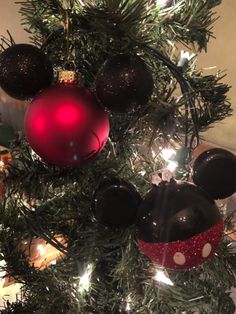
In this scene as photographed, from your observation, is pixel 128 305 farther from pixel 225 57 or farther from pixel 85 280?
pixel 225 57

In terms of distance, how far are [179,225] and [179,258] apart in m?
0.04

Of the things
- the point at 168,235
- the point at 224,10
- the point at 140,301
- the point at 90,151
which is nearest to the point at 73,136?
the point at 90,151

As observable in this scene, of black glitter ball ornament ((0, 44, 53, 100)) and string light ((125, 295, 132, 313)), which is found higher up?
black glitter ball ornament ((0, 44, 53, 100))

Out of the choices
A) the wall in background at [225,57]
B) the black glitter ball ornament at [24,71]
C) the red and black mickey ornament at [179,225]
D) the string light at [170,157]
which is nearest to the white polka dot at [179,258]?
the red and black mickey ornament at [179,225]

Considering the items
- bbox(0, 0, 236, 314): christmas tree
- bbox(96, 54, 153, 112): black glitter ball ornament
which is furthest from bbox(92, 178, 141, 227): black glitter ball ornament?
bbox(96, 54, 153, 112): black glitter ball ornament

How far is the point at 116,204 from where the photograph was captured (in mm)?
443

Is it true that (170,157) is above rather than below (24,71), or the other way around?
below

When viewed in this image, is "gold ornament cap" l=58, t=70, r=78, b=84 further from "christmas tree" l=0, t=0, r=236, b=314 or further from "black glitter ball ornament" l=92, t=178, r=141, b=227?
"black glitter ball ornament" l=92, t=178, r=141, b=227

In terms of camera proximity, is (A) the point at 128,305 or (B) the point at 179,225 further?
(A) the point at 128,305

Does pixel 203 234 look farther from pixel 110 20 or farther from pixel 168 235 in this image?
pixel 110 20

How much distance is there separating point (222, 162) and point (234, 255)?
0.20 m

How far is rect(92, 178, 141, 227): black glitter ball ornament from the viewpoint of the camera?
44 cm

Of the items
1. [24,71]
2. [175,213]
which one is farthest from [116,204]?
[24,71]

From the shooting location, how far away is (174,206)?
1.30 ft
